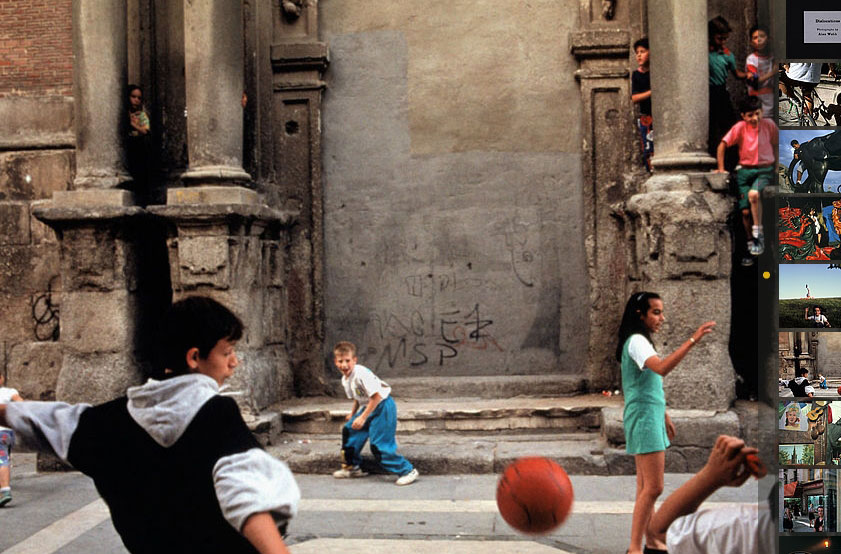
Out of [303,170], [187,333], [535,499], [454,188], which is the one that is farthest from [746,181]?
[187,333]

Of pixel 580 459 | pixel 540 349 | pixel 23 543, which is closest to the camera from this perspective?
pixel 23 543

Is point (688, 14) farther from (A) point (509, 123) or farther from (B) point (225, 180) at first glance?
(B) point (225, 180)

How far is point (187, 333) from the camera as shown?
9.77 feet

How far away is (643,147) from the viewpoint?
993cm

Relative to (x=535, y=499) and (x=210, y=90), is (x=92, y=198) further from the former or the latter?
(x=535, y=499)

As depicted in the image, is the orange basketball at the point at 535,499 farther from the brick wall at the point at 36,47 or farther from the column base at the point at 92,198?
the brick wall at the point at 36,47

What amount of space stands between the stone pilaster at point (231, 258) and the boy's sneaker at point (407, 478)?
5.89 feet

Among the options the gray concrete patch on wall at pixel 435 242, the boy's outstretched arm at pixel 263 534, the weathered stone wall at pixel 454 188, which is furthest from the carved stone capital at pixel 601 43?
the boy's outstretched arm at pixel 263 534

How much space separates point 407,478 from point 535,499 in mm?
3929

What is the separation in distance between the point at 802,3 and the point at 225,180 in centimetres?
656

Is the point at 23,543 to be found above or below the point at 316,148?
below

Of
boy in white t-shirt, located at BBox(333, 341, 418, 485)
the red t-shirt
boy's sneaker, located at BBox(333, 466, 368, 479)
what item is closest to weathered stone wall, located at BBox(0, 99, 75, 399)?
boy's sneaker, located at BBox(333, 466, 368, 479)

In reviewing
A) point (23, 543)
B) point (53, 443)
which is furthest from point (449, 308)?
point (53, 443)

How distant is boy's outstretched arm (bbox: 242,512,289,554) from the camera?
2.59 m
